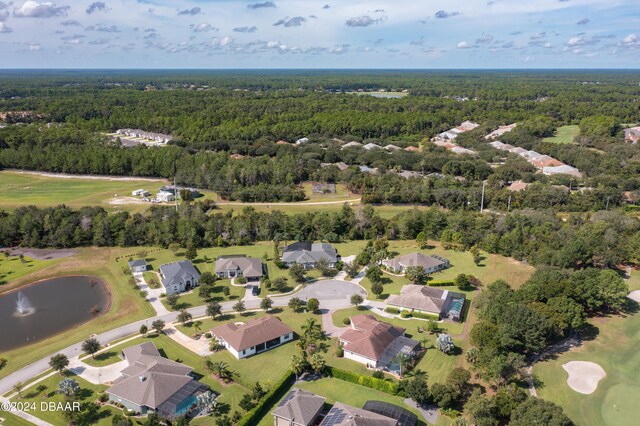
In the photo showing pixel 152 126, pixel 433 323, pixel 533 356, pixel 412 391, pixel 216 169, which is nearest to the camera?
pixel 412 391

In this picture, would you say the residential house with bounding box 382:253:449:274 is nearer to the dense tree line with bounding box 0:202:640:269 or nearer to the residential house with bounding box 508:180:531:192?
the dense tree line with bounding box 0:202:640:269

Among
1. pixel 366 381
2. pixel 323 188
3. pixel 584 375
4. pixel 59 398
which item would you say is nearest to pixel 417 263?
pixel 584 375

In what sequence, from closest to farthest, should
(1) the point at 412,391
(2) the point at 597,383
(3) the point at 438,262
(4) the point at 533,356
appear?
(1) the point at 412,391 < (2) the point at 597,383 < (4) the point at 533,356 < (3) the point at 438,262

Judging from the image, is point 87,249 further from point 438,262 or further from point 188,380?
point 438,262

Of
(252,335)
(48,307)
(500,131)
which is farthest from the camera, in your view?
(500,131)

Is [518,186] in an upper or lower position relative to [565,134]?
lower

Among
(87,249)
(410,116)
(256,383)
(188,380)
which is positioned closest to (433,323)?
(256,383)

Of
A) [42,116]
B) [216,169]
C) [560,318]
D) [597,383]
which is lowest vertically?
[597,383]

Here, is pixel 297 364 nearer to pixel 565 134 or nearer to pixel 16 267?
pixel 16 267
